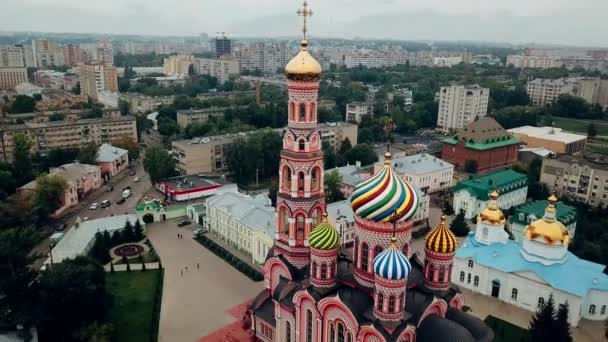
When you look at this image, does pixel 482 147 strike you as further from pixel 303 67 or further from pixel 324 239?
pixel 324 239

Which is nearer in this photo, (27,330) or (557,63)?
(27,330)

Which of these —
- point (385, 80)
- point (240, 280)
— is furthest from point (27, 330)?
point (385, 80)

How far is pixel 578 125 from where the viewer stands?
88.8 m

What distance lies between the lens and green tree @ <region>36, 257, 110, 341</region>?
2316 centimetres

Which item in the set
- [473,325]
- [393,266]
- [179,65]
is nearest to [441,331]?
[473,325]

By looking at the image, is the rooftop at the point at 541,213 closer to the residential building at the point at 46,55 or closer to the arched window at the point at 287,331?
the arched window at the point at 287,331

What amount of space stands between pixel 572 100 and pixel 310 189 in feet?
298

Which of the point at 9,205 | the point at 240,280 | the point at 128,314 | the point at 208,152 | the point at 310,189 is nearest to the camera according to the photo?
the point at 310,189

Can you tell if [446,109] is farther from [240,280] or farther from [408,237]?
[408,237]

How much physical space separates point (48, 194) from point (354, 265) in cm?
3220

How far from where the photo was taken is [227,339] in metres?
25.4

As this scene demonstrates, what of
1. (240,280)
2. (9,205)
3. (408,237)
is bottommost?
(240,280)

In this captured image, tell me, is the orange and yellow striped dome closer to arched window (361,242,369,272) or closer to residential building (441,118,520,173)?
arched window (361,242,369,272)

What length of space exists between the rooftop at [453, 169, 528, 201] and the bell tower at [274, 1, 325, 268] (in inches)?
989
